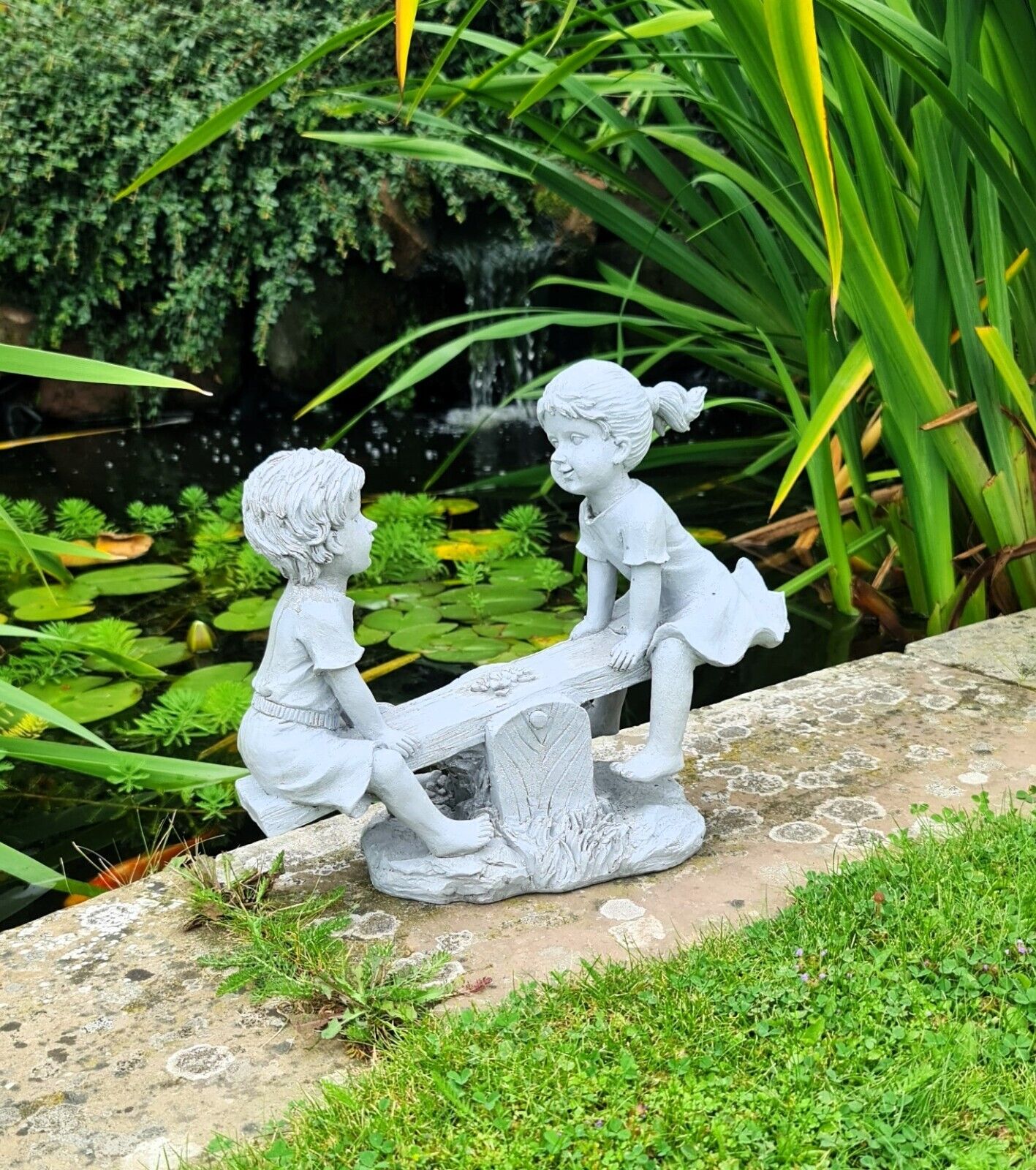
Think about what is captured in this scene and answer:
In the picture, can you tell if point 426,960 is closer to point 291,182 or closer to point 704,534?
point 704,534

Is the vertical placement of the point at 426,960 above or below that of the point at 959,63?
below

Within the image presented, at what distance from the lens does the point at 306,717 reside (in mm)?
2113

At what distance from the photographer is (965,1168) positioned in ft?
5.20

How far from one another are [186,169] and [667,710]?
5.23 metres

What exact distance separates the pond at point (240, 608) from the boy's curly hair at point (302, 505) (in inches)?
35.1

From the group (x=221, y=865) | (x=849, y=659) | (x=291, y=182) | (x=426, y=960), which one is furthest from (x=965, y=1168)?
(x=291, y=182)

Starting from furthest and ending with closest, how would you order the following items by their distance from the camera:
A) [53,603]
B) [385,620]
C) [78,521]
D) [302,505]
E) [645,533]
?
[78,521]
[53,603]
[385,620]
[645,533]
[302,505]

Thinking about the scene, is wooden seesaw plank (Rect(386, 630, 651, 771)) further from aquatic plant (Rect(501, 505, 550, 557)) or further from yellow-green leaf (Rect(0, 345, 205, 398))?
aquatic plant (Rect(501, 505, 550, 557))

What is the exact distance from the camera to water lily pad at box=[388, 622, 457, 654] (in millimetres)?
3852

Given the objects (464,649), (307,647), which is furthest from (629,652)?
(464,649)

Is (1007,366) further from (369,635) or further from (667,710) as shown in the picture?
(369,635)

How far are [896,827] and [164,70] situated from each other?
559 centimetres

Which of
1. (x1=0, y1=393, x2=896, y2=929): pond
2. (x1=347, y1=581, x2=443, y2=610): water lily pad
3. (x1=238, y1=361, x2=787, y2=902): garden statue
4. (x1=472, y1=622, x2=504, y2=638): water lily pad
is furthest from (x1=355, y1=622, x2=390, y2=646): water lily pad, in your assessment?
(x1=238, y1=361, x2=787, y2=902): garden statue

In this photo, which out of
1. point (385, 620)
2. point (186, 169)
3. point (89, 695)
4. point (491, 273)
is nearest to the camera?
point (89, 695)
